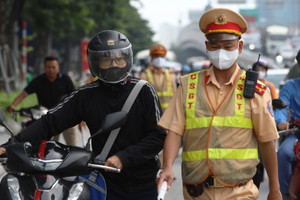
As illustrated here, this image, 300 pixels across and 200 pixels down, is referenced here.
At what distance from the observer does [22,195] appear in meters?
3.16

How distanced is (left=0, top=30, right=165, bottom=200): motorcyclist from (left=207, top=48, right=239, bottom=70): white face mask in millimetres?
528

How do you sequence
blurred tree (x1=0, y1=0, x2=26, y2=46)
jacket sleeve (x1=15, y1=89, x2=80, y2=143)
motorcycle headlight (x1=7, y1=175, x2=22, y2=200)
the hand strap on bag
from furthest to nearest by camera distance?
blurred tree (x1=0, y1=0, x2=26, y2=46) → jacket sleeve (x1=15, y1=89, x2=80, y2=143) → the hand strap on bag → motorcycle headlight (x1=7, y1=175, x2=22, y2=200)

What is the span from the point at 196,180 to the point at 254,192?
0.35m

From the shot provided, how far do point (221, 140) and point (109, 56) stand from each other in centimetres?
89

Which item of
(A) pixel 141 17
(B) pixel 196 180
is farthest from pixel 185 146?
(A) pixel 141 17

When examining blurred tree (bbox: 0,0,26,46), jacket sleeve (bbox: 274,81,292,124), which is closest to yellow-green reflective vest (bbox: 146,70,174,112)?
jacket sleeve (bbox: 274,81,292,124)

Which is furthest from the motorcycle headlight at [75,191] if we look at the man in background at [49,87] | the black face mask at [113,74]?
the man in background at [49,87]

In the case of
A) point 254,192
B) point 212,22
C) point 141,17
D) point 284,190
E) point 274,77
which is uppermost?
point 212,22

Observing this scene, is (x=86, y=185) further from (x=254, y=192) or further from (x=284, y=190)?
(x=284, y=190)

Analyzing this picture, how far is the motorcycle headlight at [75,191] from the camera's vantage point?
3.21 metres

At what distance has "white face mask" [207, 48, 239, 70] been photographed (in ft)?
11.9

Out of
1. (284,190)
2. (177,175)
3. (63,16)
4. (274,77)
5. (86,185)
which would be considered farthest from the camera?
(63,16)

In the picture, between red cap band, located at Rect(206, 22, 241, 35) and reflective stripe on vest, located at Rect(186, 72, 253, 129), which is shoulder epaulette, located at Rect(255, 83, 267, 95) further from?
red cap band, located at Rect(206, 22, 241, 35)

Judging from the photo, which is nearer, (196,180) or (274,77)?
(196,180)
